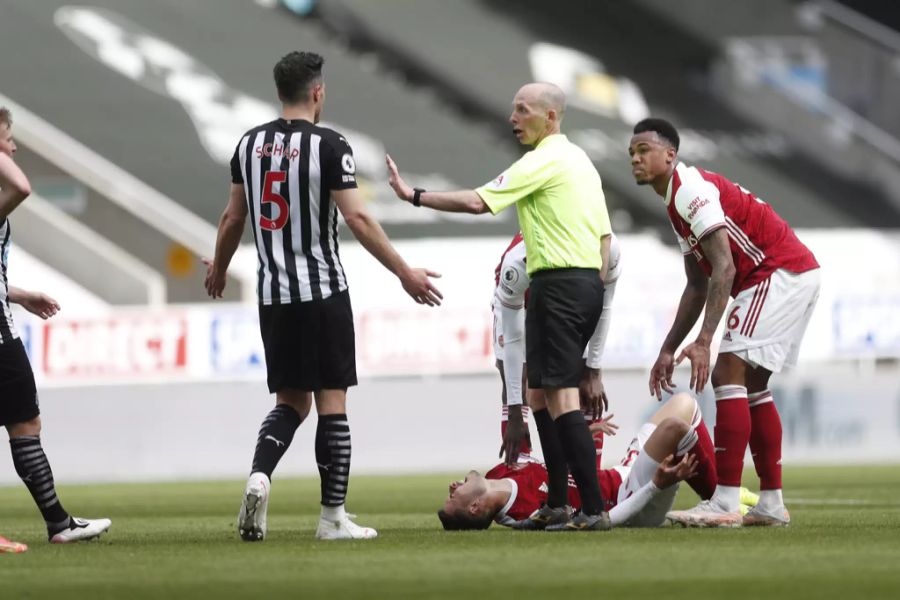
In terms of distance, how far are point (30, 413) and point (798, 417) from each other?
10810 mm

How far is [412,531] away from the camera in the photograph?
775 centimetres

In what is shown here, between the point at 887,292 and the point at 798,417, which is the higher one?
the point at 887,292

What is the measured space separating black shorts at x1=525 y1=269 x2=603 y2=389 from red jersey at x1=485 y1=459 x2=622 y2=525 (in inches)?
26.5

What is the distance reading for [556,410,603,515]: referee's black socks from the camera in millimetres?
7031

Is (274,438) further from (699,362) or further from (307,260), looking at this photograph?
(699,362)

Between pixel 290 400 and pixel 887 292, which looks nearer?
pixel 290 400

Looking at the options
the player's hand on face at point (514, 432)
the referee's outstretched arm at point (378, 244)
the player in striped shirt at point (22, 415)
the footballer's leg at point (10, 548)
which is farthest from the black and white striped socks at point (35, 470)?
the player's hand on face at point (514, 432)

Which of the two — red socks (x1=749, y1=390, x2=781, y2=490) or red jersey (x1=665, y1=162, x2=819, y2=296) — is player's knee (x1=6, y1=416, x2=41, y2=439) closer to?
red jersey (x1=665, y1=162, x2=819, y2=296)

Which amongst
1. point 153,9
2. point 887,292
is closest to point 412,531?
point 887,292

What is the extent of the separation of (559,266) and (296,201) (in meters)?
1.13

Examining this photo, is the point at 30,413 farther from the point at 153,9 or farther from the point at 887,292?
the point at 153,9

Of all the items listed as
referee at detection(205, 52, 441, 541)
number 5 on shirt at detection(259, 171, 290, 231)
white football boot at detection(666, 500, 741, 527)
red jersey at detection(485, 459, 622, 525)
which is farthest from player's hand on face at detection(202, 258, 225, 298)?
white football boot at detection(666, 500, 741, 527)

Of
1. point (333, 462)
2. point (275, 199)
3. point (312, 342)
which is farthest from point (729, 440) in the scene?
Result: point (275, 199)

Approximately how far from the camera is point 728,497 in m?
7.51
